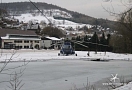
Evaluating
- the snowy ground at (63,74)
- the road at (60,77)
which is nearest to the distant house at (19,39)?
the snowy ground at (63,74)

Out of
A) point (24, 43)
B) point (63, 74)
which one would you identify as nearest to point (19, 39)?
point (24, 43)

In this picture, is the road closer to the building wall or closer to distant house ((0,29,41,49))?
distant house ((0,29,41,49))

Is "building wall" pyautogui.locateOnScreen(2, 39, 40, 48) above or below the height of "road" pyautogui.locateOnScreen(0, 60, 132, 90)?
below

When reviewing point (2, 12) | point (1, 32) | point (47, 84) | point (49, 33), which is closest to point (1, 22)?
point (2, 12)

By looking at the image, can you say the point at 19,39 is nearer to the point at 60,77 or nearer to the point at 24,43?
the point at 24,43

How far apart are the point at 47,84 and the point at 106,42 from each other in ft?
209

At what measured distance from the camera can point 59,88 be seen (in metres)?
10.1

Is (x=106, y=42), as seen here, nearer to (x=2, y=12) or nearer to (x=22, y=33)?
(x=22, y=33)

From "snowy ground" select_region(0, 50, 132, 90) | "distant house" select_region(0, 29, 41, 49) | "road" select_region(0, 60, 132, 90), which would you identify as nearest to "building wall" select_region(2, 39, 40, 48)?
"distant house" select_region(0, 29, 41, 49)

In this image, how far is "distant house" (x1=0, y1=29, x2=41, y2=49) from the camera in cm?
8062

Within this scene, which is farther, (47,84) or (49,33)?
(49,33)

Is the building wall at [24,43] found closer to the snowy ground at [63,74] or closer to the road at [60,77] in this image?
the snowy ground at [63,74]

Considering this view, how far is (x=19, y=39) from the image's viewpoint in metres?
83.2

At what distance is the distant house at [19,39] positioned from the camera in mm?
80625
